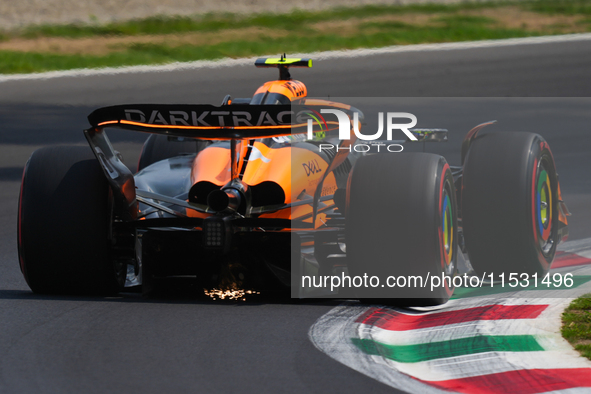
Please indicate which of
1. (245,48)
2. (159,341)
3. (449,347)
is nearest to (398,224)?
(449,347)

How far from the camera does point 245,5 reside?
69.9 ft

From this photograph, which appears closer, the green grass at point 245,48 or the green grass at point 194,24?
the green grass at point 245,48

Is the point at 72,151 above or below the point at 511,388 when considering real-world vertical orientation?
above

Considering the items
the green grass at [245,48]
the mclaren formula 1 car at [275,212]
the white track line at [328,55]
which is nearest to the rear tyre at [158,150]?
the mclaren formula 1 car at [275,212]

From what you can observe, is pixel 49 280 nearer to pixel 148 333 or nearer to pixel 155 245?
pixel 155 245

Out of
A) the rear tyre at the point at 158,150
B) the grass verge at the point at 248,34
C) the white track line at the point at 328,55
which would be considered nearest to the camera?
the rear tyre at the point at 158,150

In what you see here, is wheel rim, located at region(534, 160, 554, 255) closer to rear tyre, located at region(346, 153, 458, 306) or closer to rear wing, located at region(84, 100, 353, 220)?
rear tyre, located at region(346, 153, 458, 306)

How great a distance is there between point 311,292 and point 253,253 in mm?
475

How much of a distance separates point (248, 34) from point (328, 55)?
2.01 m

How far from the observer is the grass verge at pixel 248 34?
18891 millimetres

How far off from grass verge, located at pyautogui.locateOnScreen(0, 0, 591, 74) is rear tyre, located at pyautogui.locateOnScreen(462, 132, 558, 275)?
12.9 meters

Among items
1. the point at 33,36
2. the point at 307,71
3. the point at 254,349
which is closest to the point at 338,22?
the point at 307,71

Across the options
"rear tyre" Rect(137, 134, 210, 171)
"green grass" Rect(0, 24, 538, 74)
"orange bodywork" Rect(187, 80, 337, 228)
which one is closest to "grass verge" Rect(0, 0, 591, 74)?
"green grass" Rect(0, 24, 538, 74)

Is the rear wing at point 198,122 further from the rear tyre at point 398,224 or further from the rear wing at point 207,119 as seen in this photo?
the rear tyre at point 398,224
